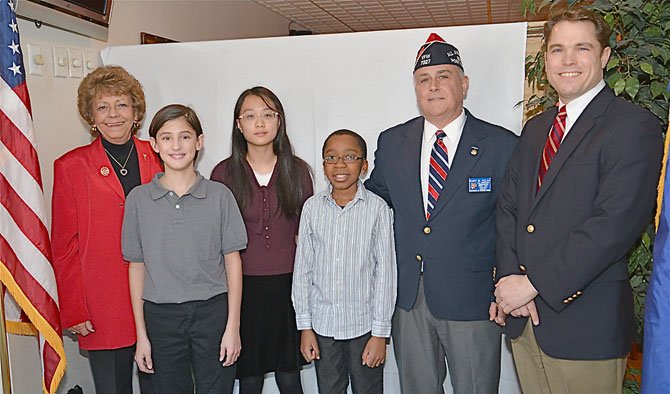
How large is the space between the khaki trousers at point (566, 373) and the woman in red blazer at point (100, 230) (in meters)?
1.47

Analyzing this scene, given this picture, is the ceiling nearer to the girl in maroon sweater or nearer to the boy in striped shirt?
the girl in maroon sweater

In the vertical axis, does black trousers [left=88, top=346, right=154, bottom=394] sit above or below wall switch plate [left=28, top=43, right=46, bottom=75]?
below

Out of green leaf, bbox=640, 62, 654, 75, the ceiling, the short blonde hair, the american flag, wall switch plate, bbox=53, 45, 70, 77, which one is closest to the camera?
green leaf, bbox=640, 62, 654, 75

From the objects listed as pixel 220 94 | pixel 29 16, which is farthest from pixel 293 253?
pixel 29 16

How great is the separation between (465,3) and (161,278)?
4.25m

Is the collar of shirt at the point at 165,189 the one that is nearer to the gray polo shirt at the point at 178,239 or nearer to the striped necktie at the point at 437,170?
the gray polo shirt at the point at 178,239

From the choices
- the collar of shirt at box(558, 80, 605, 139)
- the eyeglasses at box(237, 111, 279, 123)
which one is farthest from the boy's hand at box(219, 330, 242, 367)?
the collar of shirt at box(558, 80, 605, 139)

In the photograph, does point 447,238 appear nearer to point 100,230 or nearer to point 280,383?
point 280,383

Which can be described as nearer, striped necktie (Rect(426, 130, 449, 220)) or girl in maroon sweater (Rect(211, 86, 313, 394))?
striped necktie (Rect(426, 130, 449, 220))

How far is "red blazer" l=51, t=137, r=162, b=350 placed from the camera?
2266mm

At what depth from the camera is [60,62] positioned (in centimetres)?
272

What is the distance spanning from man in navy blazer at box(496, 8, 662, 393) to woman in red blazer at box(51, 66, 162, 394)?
4.74ft

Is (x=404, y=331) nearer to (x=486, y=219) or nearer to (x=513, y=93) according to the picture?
(x=486, y=219)

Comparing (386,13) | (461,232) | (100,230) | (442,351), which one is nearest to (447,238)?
(461,232)
